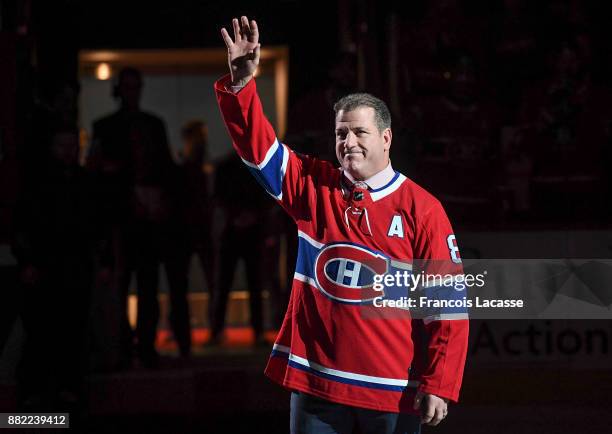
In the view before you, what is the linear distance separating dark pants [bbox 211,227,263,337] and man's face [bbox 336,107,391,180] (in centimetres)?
468

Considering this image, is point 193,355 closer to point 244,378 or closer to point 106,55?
point 244,378

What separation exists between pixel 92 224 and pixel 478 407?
2634 millimetres

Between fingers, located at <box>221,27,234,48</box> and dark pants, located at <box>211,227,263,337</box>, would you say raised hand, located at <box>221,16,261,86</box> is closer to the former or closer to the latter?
fingers, located at <box>221,27,234,48</box>

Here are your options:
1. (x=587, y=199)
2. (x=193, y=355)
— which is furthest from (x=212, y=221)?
(x=587, y=199)

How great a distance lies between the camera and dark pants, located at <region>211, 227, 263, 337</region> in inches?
316

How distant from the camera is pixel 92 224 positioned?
6.41 metres

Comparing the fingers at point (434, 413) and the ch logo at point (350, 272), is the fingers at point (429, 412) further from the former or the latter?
the ch logo at point (350, 272)

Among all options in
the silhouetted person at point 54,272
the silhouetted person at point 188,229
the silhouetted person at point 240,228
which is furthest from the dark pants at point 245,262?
the silhouetted person at point 54,272

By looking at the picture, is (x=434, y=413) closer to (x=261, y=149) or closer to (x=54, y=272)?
(x=261, y=149)

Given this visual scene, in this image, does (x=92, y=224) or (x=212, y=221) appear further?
(x=212, y=221)

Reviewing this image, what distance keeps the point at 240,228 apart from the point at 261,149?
4.62 meters

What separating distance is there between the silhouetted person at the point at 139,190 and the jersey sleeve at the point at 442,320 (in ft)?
12.5

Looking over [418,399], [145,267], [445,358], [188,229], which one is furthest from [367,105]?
[188,229]

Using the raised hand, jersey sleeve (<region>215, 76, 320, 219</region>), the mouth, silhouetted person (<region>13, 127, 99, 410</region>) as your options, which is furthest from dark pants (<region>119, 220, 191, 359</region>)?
the mouth
